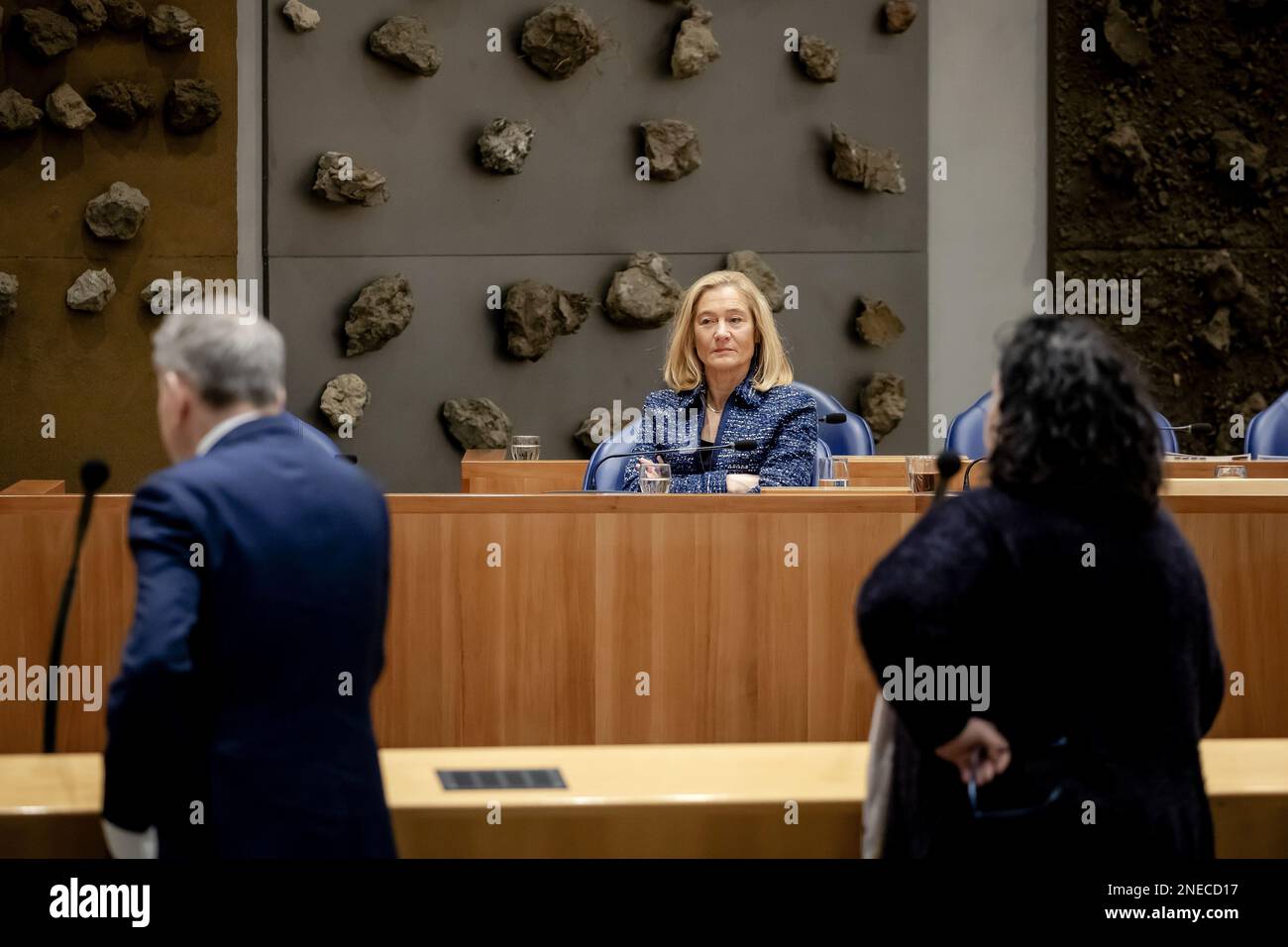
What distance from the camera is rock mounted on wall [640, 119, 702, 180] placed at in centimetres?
589

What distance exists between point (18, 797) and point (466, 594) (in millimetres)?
991

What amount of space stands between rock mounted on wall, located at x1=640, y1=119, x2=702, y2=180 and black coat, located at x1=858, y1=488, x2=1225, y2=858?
4.55 m

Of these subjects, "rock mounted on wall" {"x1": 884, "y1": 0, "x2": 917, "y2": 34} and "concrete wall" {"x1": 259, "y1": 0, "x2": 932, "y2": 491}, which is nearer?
"concrete wall" {"x1": 259, "y1": 0, "x2": 932, "y2": 491}

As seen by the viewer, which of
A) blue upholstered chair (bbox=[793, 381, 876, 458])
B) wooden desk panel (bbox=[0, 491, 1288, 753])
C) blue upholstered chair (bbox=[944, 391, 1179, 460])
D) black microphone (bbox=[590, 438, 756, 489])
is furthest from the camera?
blue upholstered chair (bbox=[793, 381, 876, 458])

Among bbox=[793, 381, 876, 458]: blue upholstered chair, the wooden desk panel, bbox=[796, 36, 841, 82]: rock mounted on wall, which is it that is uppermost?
bbox=[796, 36, 841, 82]: rock mounted on wall

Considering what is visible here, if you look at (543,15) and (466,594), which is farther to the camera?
(543,15)

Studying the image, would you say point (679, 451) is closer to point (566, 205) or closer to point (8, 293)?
point (566, 205)

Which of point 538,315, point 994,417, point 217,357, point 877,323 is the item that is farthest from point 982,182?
point 217,357

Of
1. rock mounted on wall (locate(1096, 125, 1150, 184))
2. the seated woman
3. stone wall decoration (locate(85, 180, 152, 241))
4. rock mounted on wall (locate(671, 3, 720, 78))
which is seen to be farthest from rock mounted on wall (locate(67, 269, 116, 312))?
rock mounted on wall (locate(1096, 125, 1150, 184))

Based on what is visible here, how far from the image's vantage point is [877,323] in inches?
239

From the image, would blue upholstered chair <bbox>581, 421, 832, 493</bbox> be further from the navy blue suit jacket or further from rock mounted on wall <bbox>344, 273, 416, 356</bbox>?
rock mounted on wall <bbox>344, 273, 416, 356</bbox>
